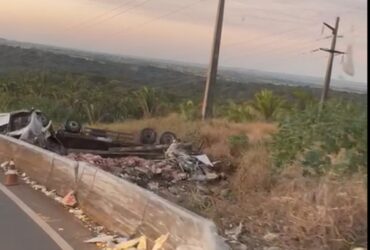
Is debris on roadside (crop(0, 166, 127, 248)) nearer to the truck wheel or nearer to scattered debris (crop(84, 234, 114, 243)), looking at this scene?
scattered debris (crop(84, 234, 114, 243))

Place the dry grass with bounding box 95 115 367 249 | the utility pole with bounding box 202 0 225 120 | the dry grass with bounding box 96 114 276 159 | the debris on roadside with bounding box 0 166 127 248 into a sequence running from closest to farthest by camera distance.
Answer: the dry grass with bounding box 95 115 367 249
the debris on roadside with bounding box 0 166 127 248
the dry grass with bounding box 96 114 276 159
the utility pole with bounding box 202 0 225 120

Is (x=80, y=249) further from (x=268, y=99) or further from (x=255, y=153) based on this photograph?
(x=268, y=99)

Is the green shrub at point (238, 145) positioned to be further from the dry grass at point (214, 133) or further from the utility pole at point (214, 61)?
the utility pole at point (214, 61)

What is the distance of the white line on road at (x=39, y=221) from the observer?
7395mm

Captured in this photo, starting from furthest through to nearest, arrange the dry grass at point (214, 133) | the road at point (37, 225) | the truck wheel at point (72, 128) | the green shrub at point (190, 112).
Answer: the green shrub at point (190, 112) < the truck wheel at point (72, 128) < the dry grass at point (214, 133) < the road at point (37, 225)

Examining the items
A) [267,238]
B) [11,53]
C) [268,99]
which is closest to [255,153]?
[267,238]

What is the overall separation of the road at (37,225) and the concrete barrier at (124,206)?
14.4 inches

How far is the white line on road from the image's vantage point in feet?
24.3

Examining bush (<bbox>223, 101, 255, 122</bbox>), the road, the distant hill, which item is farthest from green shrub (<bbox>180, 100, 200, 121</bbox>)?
the distant hill

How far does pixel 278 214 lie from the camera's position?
7699 millimetres

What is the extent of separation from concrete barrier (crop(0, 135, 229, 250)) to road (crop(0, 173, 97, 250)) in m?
0.37

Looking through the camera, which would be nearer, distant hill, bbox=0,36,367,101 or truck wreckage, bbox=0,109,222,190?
truck wreckage, bbox=0,109,222,190

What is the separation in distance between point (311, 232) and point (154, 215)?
5.53 ft

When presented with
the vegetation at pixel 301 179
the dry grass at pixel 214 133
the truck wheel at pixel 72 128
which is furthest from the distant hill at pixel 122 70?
the vegetation at pixel 301 179
